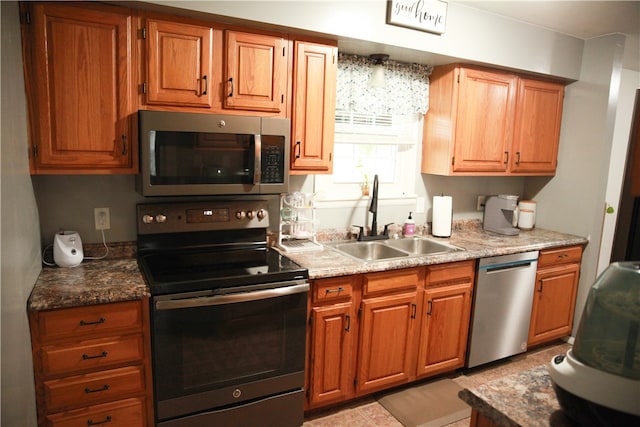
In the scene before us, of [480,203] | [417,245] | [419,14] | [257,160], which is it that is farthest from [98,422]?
[480,203]

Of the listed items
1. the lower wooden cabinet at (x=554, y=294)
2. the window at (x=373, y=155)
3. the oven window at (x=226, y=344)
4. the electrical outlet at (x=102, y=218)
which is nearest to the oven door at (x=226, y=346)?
the oven window at (x=226, y=344)

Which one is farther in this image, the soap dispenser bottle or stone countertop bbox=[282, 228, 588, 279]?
the soap dispenser bottle

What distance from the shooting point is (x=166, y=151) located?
2035mm

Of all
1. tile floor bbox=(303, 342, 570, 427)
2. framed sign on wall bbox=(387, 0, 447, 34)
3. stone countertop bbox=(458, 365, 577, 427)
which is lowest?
tile floor bbox=(303, 342, 570, 427)

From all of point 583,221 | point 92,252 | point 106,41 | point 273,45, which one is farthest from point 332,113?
point 583,221

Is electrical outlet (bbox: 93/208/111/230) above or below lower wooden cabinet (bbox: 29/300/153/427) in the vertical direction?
above

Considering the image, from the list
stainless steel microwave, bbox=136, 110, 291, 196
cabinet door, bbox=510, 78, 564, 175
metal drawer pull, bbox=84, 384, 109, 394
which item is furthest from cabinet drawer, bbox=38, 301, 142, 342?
cabinet door, bbox=510, 78, 564, 175

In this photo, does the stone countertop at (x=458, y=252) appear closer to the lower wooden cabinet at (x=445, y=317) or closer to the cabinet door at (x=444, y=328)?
the lower wooden cabinet at (x=445, y=317)

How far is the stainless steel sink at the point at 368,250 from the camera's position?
9.27 ft

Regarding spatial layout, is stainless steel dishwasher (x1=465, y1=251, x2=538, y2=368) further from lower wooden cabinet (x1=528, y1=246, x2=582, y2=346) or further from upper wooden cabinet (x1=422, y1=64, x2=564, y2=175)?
upper wooden cabinet (x1=422, y1=64, x2=564, y2=175)

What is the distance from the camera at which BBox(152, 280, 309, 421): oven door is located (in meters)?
1.89

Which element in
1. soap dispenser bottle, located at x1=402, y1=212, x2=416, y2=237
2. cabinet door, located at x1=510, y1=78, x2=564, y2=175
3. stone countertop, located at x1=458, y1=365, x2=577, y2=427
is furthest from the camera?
cabinet door, located at x1=510, y1=78, x2=564, y2=175

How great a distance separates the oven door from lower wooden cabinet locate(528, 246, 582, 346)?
1964 mm

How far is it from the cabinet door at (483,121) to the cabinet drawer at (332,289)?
1.27m
